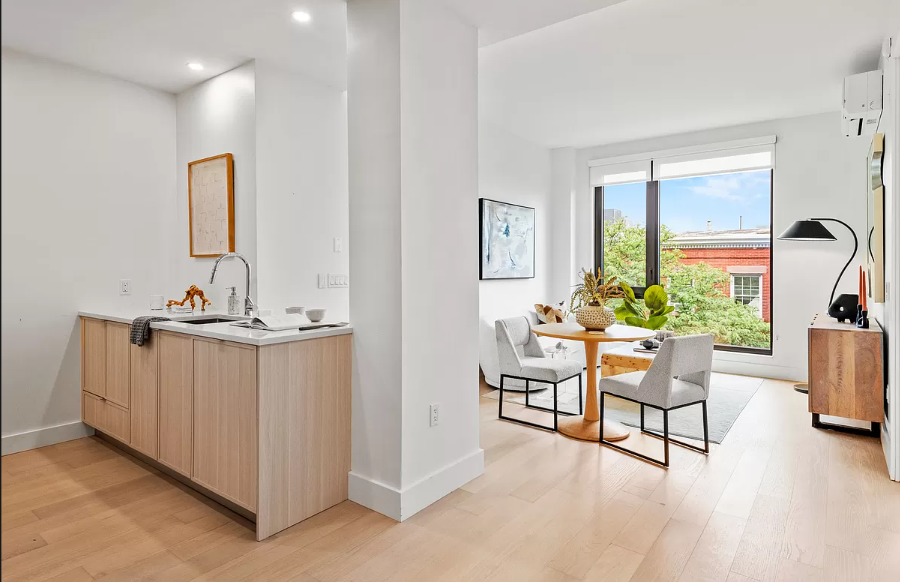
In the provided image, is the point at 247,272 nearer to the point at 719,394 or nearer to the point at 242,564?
the point at 242,564

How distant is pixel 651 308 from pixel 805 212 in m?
1.71

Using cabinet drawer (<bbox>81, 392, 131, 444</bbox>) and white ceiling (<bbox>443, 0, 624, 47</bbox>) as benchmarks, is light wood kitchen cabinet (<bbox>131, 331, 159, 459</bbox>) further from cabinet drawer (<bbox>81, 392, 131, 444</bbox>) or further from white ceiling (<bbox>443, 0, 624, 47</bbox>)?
white ceiling (<bbox>443, 0, 624, 47</bbox>)

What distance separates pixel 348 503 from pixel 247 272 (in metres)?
1.54

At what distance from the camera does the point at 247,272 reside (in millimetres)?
3271

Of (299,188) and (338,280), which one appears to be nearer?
(299,188)

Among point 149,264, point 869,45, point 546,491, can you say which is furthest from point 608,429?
point 149,264

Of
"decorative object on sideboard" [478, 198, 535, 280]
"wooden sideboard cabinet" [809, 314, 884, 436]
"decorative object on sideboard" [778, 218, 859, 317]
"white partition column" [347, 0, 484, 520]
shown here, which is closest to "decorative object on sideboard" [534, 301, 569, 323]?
"decorative object on sideboard" [478, 198, 535, 280]

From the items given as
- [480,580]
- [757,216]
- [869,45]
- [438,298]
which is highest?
[869,45]

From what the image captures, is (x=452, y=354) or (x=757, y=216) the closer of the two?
(x=452, y=354)

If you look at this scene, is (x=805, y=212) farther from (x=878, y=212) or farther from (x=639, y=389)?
(x=639, y=389)

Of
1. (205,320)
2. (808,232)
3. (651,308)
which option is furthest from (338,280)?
(808,232)

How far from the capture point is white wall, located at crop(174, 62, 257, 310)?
344 cm

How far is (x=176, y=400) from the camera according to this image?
8.95 feet

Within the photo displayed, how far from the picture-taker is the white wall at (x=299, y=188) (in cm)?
343
